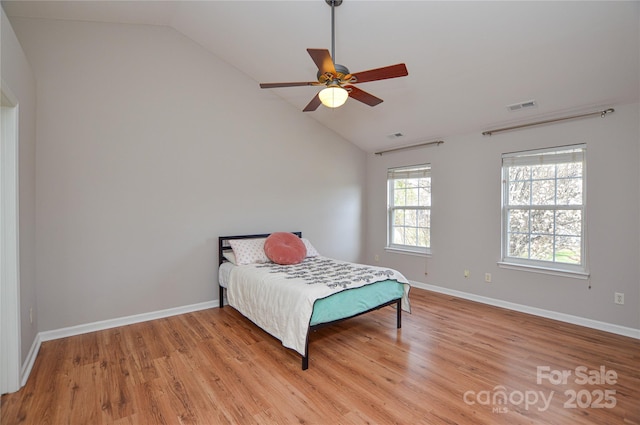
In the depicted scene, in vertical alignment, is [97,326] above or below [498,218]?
below

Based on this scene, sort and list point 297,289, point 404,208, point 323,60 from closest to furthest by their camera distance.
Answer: point 323,60, point 297,289, point 404,208

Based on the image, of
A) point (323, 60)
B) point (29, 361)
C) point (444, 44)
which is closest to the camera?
point (323, 60)

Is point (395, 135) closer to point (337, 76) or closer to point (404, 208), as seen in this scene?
point (404, 208)

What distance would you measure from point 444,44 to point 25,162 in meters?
3.83

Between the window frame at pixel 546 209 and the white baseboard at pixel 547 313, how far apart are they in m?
0.47

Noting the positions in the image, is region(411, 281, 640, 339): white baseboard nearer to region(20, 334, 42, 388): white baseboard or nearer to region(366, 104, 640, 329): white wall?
region(366, 104, 640, 329): white wall

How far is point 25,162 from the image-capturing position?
2.61m

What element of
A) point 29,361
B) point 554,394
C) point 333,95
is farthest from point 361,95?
point 29,361

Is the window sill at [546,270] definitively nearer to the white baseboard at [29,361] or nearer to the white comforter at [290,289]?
the white comforter at [290,289]

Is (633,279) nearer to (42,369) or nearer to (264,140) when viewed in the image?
(264,140)

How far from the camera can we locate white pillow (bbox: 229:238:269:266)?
12.6ft

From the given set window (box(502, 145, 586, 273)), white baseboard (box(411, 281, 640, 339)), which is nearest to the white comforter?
white baseboard (box(411, 281, 640, 339))

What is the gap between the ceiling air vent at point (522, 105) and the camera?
3.43 meters

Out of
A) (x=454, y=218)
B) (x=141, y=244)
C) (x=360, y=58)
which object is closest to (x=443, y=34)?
(x=360, y=58)
